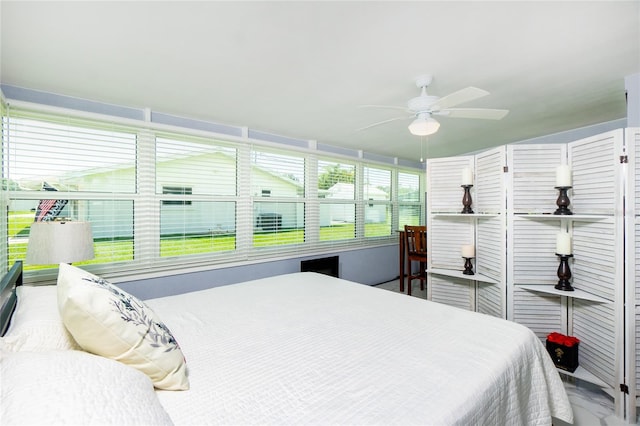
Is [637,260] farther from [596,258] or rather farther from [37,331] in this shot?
[37,331]

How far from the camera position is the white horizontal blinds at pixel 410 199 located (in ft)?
18.8

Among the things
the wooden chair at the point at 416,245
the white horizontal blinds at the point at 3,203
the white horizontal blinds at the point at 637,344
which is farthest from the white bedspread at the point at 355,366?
the wooden chair at the point at 416,245

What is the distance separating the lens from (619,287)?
1887 mm

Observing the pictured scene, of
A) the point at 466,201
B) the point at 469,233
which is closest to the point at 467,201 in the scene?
→ the point at 466,201

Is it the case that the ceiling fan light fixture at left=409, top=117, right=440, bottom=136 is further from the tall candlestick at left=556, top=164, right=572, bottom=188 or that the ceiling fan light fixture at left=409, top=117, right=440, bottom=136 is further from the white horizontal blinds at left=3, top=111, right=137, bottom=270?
the white horizontal blinds at left=3, top=111, right=137, bottom=270

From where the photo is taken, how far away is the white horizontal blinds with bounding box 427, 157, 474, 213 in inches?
Answer: 116

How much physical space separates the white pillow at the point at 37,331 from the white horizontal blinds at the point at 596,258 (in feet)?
9.65

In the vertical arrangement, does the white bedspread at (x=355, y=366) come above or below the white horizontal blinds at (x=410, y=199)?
below

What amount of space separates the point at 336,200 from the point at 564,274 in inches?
118

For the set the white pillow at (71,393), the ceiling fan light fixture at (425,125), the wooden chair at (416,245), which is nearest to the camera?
the white pillow at (71,393)

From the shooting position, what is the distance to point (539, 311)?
2443 mm

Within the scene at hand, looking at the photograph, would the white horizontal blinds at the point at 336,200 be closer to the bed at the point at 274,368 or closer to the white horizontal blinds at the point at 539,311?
the white horizontal blinds at the point at 539,311

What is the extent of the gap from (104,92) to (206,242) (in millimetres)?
1721

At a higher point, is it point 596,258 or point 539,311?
point 596,258
